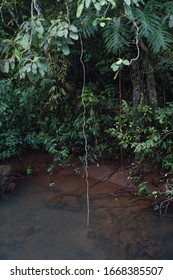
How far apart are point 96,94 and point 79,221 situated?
1.68 metres

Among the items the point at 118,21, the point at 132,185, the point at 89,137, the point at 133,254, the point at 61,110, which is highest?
the point at 118,21

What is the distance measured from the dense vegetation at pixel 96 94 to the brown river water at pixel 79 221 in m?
0.34

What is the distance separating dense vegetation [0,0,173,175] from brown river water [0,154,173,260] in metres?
0.34

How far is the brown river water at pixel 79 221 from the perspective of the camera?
116 inches

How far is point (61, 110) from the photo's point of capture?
4.49 meters

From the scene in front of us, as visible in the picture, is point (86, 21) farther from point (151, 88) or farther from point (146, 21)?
point (151, 88)

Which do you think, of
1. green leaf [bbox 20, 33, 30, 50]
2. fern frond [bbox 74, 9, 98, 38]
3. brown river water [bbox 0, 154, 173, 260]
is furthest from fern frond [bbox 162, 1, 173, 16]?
brown river water [bbox 0, 154, 173, 260]

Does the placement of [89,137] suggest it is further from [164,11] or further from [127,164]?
[164,11]

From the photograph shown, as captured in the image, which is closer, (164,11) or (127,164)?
(164,11)

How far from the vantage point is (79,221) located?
3389mm

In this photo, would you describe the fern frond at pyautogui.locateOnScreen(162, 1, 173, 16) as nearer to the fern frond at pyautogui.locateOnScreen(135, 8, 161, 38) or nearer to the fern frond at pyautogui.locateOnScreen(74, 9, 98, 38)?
the fern frond at pyautogui.locateOnScreen(135, 8, 161, 38)
